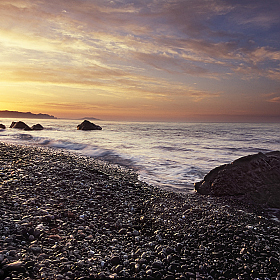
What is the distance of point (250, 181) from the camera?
856 centimetres

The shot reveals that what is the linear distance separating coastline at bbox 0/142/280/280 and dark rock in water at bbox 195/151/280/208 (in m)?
0.66

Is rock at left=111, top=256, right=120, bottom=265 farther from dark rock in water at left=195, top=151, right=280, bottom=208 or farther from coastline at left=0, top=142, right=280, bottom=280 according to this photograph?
dark rock in water at left=195, top=151, right=280, bottom=208

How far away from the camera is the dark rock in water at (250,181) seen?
7.91 meters

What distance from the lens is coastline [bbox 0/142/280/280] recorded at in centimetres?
389

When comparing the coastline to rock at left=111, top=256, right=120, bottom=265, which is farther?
rock at left=111, top=256, right=120, bottom=265

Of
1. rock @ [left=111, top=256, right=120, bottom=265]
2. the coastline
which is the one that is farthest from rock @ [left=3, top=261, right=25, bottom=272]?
rock @ [left=111, top=256, right=120, bottom=265]

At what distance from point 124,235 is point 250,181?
607cm

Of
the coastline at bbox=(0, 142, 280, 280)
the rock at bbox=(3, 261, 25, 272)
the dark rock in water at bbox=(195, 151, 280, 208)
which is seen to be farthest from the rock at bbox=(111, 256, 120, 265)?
the dark rock in water at bbox=(195, 151, 280, 208)

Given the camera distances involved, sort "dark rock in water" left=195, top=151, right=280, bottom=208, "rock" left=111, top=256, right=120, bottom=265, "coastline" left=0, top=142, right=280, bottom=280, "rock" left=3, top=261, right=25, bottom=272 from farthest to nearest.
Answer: "dark rock in water" left=195, top=151, right=280, bottom=208
"rock" left=111, top=256, right=120, bottom=265
"coastline" left=0, top=142, right=280, bottom=280
"rock" left=3, top=261, right=25, bottom=272

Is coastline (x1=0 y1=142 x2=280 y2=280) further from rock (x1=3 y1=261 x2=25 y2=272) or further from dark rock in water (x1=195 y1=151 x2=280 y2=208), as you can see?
dark rock in water (x1=195 y1=151 x2=280 y2=208)

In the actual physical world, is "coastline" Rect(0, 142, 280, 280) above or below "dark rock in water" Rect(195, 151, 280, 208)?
below

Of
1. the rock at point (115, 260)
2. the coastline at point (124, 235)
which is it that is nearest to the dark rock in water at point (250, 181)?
the coastline at point (124, 235)

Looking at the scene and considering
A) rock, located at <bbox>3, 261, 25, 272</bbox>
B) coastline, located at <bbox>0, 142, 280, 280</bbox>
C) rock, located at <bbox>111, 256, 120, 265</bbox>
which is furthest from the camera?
rock, located at <bbox>111, 256, 120, 265</bbox>

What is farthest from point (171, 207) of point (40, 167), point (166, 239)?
point (40, 167)
